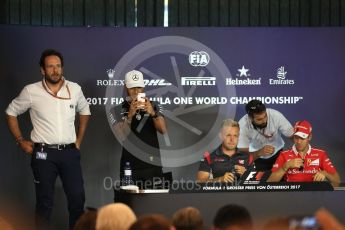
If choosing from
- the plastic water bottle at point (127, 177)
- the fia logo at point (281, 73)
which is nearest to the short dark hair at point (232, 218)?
the plastic water bottle at point (127, 177)

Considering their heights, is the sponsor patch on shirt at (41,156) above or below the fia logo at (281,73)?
below

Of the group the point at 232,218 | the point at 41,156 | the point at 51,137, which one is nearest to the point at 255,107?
the point at 51,137

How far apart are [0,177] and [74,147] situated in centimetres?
114

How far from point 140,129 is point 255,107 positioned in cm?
110

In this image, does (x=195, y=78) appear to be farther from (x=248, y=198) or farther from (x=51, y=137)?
(x=248, y=198)

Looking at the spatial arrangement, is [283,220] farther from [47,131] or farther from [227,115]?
[227,115]

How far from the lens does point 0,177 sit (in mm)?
8469

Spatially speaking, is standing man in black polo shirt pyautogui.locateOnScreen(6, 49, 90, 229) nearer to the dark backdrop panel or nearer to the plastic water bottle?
the plastic water bottle

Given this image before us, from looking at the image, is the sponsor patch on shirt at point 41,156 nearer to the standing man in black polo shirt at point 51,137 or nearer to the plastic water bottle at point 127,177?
the standing man in black polo shirt at point 51,137

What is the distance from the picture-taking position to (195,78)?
8617mm

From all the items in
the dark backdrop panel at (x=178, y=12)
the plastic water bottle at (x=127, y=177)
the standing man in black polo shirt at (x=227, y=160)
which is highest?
the dark backdrop panel at (x=178, y=12)

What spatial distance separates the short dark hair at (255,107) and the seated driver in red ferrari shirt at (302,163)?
411mm

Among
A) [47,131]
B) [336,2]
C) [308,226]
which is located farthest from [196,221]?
[336,2]

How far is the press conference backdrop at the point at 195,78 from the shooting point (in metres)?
8.56
